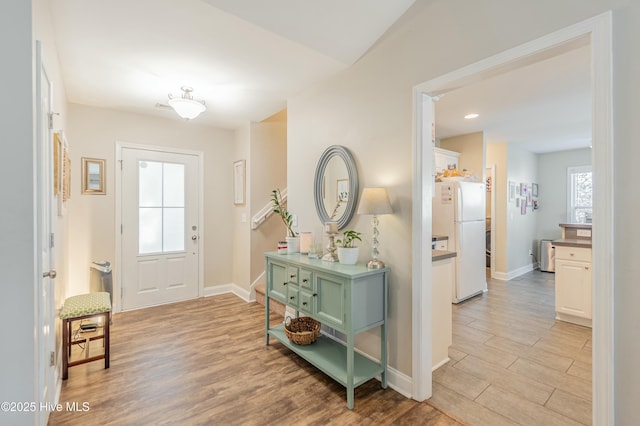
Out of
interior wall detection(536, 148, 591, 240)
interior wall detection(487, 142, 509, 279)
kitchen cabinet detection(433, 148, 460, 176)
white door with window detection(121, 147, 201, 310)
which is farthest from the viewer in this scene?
interior wall detection(536, 148, 591, 240)

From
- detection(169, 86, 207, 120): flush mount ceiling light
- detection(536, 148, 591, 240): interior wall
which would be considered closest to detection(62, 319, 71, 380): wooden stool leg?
detection(169, 86, 207, 120): flush mount ceiling light

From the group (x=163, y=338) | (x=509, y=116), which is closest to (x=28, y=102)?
(x=163, y=338)

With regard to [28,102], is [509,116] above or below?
above

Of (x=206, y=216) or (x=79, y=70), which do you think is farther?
(x=206, y=216)

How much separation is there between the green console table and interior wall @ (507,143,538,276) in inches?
173

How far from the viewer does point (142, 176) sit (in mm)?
3930

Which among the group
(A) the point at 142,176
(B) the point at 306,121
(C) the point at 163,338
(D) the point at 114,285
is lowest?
(C) the point at 163,338

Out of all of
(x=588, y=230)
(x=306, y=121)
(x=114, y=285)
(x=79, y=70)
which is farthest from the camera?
(x=588, y=230)

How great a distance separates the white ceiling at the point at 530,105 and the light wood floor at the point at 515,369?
2.32m

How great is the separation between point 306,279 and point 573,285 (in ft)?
10.7

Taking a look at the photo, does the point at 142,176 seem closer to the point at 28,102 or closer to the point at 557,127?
the point at 28,102

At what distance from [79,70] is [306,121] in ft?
6.98

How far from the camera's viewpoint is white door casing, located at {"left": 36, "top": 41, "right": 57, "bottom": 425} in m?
1.48

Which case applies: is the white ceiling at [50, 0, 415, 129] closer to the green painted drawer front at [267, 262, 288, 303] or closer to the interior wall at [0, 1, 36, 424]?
the interior wall at [0, 1, 36, 424]
